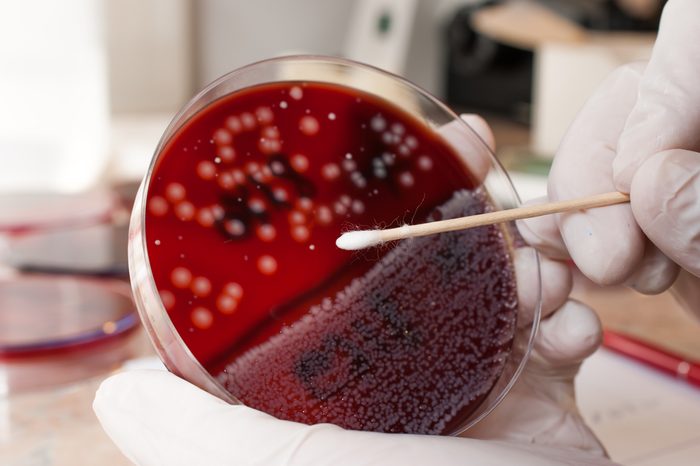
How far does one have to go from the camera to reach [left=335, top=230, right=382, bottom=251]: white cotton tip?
0.60 m

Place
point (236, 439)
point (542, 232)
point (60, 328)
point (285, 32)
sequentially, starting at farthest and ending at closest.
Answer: point (285, 32) < point (60, 328) < point (542, 232) < point (236, 439)

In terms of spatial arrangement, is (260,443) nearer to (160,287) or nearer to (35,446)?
(160,287)

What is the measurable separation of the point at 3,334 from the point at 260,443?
68 cm

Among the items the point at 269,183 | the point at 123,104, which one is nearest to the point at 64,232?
the point at 269,183

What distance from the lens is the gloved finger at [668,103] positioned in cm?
70

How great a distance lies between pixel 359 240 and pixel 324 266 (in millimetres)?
85

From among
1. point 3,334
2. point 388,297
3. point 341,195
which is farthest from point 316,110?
point 3,334

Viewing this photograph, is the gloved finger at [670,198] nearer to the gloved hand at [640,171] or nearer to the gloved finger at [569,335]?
the gloved hand at [640,171]

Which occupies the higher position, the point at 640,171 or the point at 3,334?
the point at 640,171

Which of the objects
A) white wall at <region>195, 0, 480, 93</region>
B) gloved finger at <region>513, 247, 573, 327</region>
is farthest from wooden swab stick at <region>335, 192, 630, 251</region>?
white wall at <region>195, 0, 480, 93</region>

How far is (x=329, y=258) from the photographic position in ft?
2.24

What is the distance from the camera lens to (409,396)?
0.68m

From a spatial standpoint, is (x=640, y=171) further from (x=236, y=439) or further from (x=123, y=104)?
(x=123, y=104)

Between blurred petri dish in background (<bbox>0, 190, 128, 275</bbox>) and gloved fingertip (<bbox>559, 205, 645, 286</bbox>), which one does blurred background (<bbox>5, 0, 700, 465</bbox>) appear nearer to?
blurred petri dish in background (<bbox>0, 190, 128, 275</bbox>)
